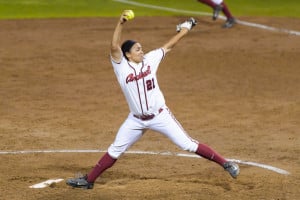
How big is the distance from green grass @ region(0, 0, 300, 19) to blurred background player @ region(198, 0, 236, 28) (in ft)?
6.06

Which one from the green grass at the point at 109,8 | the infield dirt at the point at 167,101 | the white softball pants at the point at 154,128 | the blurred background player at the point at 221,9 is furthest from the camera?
the green grass at the point at 109,8

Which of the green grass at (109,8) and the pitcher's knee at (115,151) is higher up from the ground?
the pitcher's knee at (115,151)

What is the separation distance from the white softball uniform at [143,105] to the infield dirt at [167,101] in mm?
604

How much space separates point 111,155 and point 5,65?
782cm

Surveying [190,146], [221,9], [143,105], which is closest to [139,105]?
[143,105]

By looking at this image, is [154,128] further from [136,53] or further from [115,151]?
[136,53]

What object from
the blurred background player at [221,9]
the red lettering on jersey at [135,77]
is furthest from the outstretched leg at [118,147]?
the blurred background player at [221,9]

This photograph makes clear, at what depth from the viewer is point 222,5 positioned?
20.4m

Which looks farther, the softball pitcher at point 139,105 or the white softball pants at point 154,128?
the white softball pants at point 154,128

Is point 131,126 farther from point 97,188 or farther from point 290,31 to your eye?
point 290,31

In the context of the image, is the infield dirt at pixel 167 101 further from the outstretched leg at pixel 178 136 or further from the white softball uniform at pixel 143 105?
the white softball uniform at pixel 143 105

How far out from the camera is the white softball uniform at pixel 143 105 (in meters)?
10.3

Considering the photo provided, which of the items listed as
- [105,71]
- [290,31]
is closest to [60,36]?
[105,71]

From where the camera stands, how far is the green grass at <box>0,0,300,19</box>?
900 inches
